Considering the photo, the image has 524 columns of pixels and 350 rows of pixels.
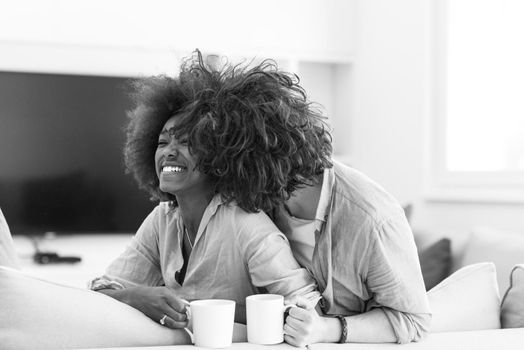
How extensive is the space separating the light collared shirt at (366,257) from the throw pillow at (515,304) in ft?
0.78

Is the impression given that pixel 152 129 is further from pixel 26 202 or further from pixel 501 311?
pixel 26 202

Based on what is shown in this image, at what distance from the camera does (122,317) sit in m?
1.11

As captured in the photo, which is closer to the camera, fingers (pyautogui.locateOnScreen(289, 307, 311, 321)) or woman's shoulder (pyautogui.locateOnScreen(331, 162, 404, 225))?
fingers (pyautogui.locateOnScreen(289, 307, 311, 321))

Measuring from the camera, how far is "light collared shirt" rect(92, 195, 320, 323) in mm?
1283

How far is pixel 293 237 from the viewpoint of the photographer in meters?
1.43

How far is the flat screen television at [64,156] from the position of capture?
12.0 feet

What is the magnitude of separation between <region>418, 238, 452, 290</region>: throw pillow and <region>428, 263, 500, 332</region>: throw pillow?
3.34ft

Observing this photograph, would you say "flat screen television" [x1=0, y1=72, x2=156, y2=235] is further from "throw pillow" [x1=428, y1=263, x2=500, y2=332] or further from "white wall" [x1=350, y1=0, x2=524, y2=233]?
"throw pillow" [x1=428, y1=263, x2=500, y2=332]

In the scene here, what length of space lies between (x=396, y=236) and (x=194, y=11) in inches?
110

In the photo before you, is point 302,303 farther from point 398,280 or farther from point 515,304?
point 515,304

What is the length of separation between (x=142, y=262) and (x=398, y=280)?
0.65m

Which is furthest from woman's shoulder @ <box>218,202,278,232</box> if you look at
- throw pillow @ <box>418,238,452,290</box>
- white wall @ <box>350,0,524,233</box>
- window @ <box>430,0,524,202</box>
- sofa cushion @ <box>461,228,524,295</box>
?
white wall @ <box>350,0,524,233</box>

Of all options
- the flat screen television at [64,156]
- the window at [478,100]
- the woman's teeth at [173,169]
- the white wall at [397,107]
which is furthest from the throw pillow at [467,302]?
the flat screen television at [64,156]

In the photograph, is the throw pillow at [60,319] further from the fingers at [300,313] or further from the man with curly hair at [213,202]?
the fingers at [300,313]
